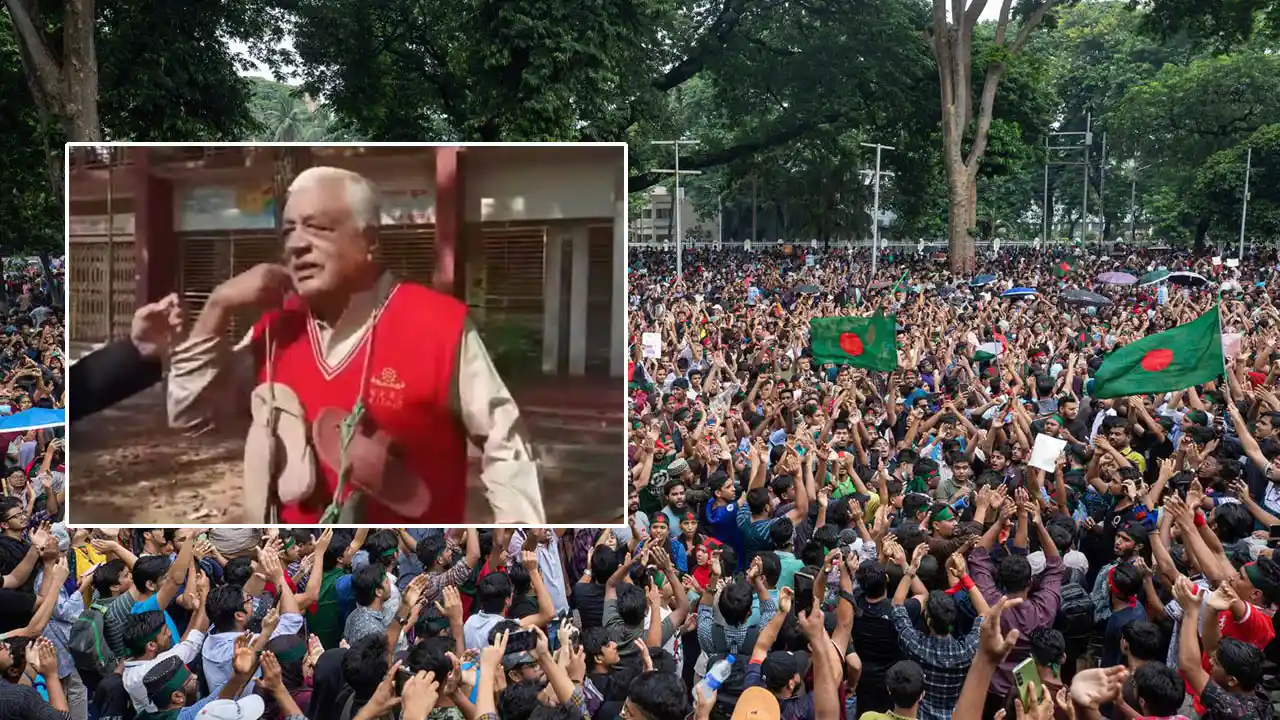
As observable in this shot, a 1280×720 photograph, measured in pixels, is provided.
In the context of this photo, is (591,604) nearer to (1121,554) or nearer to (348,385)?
(348,385)

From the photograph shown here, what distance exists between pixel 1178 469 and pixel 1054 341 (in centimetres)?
772

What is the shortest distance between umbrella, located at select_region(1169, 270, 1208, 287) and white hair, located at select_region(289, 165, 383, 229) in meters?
21.8

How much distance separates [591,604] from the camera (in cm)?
541

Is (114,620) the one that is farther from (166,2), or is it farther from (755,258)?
(755,258)

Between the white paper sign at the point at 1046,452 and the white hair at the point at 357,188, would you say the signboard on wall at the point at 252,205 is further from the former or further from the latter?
the white paper sign at the point at 1046,452

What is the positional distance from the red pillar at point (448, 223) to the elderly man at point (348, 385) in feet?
0.25

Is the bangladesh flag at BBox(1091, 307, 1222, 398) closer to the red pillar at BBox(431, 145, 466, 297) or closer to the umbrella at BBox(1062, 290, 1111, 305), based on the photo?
the red pillar at BBox(431, 145, 466, 297)


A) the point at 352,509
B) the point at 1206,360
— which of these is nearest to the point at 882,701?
the point at 352,509

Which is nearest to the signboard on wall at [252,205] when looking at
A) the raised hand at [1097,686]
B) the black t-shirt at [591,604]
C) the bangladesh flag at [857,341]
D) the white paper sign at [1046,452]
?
the black t-shirt at [591,604]

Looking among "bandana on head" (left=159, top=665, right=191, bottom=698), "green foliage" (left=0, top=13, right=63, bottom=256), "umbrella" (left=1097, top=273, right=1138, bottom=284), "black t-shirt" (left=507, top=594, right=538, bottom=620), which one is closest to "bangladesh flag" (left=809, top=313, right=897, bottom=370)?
"black t-shirt" (left=507, top=594, right=538, bottom=620)

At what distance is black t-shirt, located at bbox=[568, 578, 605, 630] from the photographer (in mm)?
5391

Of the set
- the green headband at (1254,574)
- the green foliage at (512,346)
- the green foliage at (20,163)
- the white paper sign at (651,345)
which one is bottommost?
the green headband at (1254,574)

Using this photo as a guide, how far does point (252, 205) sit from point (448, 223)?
0.78 m

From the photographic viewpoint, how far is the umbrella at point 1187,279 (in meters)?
23.6
